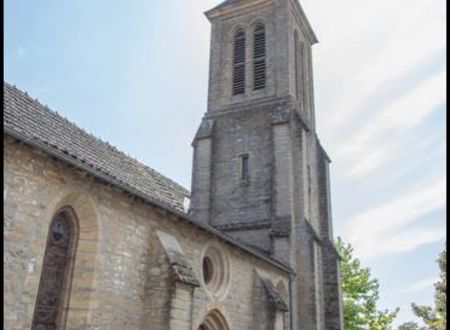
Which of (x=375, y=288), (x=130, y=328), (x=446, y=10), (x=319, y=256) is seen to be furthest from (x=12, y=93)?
(x=375, y=288)

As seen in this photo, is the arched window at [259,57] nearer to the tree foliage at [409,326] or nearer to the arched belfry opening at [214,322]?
the arched belfry opening at [214,322]

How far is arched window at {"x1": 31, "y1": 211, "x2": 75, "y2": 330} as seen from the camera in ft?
28.4

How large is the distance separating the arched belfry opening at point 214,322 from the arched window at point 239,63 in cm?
1166

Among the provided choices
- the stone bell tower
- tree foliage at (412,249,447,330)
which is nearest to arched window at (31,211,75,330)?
the stone bell tower

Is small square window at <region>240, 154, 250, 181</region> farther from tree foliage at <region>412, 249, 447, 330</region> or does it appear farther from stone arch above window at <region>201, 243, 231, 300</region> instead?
tree foliage at <region>412, 249, 447, 330</region>

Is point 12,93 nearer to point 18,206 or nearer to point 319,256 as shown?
point 18,206

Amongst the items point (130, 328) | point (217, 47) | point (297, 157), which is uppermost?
point (217, 47)

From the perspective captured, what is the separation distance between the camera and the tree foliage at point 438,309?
24.2 meters

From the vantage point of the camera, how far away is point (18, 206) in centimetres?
805

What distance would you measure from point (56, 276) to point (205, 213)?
33.9ft

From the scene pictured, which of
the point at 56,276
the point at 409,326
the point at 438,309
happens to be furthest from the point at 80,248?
the point at 409,326

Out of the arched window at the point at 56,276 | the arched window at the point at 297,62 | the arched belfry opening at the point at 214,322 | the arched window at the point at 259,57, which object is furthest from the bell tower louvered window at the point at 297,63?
the arched window at the point at 56,276

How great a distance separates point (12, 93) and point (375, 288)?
71.5 ft

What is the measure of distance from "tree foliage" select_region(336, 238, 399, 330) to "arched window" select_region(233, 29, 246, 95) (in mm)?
11902
